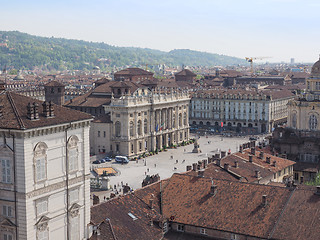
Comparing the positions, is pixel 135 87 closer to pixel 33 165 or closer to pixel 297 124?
pixel 297 124

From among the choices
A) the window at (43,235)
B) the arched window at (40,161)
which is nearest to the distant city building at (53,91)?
the arched window at (40,161)

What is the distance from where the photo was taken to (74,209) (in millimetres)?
44500

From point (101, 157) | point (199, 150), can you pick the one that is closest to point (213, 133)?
point (199, 150)

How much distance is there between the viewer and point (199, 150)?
13388cm

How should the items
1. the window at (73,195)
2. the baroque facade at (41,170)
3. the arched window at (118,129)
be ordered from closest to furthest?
the baroque facade at (41,170) → the window at (73,195) → the arched window at (118,129)

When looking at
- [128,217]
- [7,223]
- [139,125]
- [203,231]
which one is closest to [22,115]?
[7,223]

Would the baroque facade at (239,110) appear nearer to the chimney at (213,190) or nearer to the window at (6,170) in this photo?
the chimney at (213,190)

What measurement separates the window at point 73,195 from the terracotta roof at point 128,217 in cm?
362

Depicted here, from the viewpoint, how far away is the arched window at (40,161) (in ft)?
132

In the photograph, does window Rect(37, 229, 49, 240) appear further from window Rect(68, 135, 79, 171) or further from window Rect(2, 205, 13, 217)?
window Rect(68, 135, 79, 171)

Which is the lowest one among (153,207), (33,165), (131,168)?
(131,168)

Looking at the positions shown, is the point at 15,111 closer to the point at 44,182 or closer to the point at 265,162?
the point at 44,182

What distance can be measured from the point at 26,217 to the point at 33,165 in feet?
12.2

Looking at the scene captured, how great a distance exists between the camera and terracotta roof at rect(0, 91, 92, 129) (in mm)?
39781
